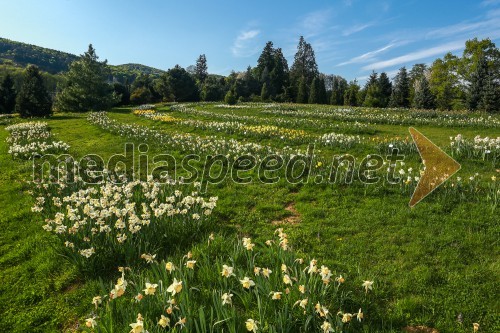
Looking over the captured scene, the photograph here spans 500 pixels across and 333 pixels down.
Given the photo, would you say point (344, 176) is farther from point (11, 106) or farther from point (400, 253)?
point (11, 106)

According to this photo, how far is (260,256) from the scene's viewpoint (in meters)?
4.95

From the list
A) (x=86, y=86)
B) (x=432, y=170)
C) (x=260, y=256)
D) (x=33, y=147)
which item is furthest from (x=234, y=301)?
(x=86, y=86)

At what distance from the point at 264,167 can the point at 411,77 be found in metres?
75.6

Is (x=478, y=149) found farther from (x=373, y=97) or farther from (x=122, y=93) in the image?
(x=122, y=93)

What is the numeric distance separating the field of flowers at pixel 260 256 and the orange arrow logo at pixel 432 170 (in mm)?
226

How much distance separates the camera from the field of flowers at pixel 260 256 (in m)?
3.57

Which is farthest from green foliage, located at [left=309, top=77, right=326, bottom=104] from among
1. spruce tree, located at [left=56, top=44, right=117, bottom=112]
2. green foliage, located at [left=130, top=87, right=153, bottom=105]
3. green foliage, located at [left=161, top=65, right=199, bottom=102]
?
spruce tree, located at [left=56, top=44, right=117, bottom=112]

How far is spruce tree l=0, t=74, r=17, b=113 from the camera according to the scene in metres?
38.6

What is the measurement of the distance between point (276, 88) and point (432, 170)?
210ft

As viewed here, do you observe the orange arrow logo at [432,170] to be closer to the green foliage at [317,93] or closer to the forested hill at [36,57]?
the green foliage at [317,93]

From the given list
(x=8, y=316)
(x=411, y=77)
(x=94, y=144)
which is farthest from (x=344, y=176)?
(x=411, y=77)

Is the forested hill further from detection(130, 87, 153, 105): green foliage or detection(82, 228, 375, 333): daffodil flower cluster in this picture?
detection(82, 228, 375, 333): daffodil flower cluster

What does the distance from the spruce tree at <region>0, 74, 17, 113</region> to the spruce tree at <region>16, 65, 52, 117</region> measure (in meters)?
9.77

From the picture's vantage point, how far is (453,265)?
4844 mm
